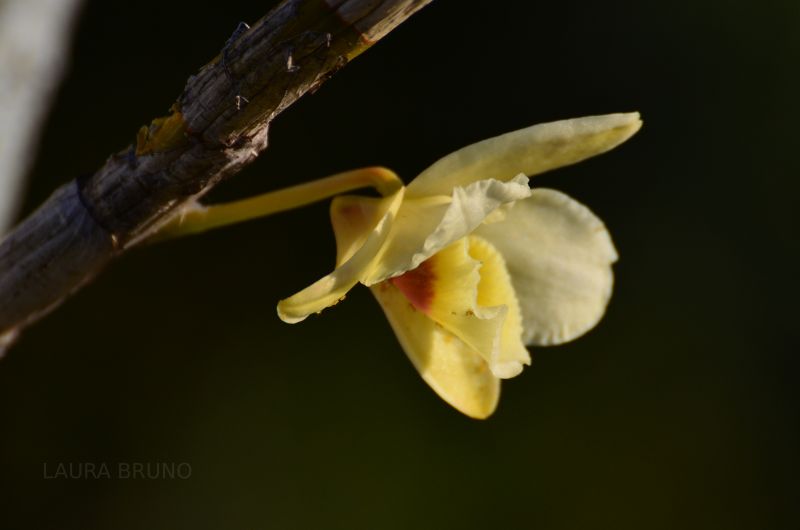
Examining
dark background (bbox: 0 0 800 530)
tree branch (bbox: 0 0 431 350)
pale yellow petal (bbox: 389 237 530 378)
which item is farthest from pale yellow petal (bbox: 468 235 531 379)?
dark background (bbox: 0 0 800 530)

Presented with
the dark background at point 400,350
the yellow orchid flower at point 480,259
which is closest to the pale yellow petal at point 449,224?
the yellow orchid flower at point 480,259

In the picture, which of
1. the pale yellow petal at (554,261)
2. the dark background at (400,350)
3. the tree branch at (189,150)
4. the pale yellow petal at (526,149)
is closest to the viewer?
the tree branch at (189,150)

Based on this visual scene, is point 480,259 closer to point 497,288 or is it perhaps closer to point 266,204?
point 497,288

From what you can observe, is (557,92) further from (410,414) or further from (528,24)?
(410,414)

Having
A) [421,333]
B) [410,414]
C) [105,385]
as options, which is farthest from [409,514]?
[421,333]

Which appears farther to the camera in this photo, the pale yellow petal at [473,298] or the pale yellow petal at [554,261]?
the pale yellow petal at [554,261]

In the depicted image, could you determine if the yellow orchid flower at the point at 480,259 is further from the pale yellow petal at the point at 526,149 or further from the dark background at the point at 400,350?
the dark background at the point at 400,350
